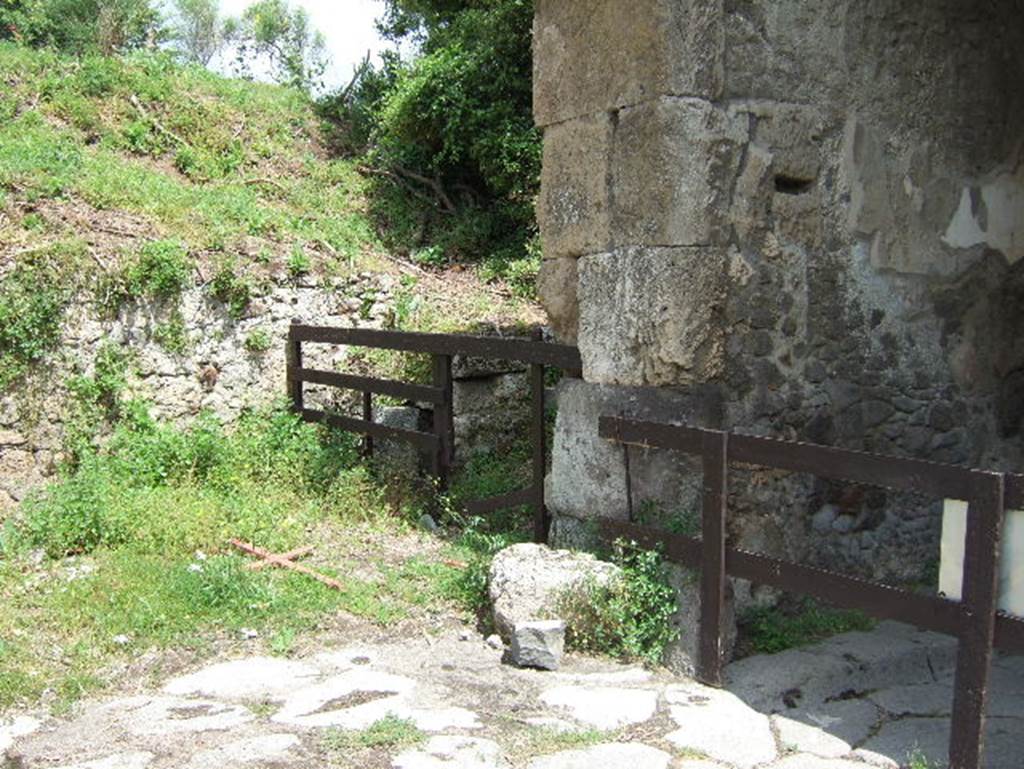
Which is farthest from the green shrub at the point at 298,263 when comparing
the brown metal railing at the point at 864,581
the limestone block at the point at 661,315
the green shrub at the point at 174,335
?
the brown metal railing at the point at 864,581

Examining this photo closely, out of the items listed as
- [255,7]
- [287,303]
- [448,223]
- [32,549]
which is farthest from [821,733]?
[255,7]

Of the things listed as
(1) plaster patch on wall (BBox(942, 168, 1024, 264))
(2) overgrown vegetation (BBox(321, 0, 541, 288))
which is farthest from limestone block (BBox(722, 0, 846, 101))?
(2) overgrown vegetation (BBox(321, 0, 541, 288))

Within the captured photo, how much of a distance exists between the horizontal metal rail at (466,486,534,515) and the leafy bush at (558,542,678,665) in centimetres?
133

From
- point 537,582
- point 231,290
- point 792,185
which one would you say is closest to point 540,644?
point 537,582

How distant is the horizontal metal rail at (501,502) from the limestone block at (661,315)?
1240 mm

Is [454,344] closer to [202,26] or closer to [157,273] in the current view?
[157,273]

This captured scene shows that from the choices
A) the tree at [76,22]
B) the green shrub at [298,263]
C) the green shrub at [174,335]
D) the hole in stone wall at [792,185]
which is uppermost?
the tree at [76,22]

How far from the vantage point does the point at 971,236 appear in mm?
5191

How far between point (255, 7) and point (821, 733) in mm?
25645

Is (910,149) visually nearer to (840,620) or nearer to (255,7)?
(840,620)

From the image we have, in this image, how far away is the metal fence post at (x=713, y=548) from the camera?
12.9 feet

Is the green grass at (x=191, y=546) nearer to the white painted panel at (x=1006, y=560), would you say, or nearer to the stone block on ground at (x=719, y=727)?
the stone block on ground at (x=719, y=727)

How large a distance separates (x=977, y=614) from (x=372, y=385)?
442 cm

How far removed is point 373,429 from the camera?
6836 millimetres
